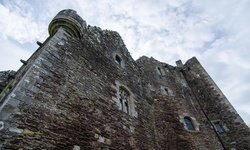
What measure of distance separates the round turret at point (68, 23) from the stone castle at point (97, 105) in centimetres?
4

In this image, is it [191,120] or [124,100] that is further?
[191,120]

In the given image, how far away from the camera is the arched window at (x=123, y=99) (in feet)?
22.6

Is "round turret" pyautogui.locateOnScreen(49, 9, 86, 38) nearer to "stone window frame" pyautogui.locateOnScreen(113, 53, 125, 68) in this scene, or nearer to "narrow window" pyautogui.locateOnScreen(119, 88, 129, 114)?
"stone window frame" pyautogui.locateOnScreen(113, 53, 125, 68)

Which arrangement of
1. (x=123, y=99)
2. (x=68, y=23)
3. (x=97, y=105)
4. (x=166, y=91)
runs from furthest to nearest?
(x=166, y=91) < (x=123, y=99) < (x=68, y=23) < (x=97, y=105)

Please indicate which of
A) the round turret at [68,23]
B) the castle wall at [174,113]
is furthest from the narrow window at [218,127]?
the round turret at [68,23]

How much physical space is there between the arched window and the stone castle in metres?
0.06

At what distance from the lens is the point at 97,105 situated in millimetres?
5496

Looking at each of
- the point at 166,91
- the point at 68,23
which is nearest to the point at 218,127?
the point at 166,91

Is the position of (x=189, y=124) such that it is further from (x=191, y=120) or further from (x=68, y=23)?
(x=68, y=23)

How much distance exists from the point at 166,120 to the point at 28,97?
7264mm

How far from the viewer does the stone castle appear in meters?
3.70

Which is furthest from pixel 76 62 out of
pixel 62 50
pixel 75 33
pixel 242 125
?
pixel 242 125

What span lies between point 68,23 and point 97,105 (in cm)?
356

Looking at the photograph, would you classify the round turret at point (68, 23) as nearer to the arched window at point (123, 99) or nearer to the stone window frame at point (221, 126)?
the arched window at point (123, 99)
